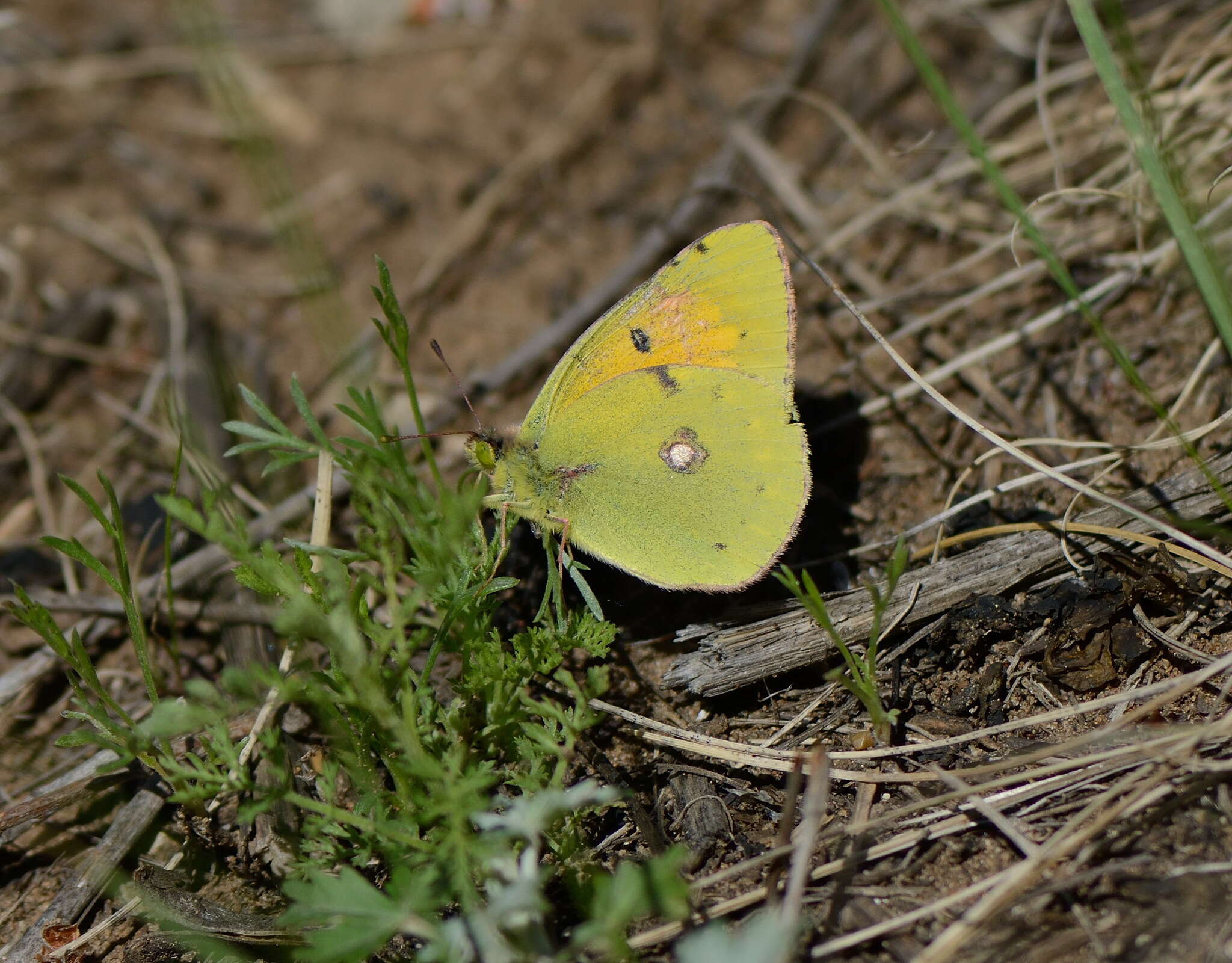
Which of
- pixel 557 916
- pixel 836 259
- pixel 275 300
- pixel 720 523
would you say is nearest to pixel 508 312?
pixel 275 300

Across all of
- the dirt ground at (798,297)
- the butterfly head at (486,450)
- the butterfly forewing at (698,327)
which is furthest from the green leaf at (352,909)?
the butterfly forewing at (698,327)

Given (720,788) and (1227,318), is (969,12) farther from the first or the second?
(720,788)

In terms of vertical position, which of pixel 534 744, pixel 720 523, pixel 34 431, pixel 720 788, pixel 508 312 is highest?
pixel 34 431

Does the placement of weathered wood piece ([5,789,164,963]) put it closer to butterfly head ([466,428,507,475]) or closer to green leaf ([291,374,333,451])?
green leaf ([291,374,333,451])

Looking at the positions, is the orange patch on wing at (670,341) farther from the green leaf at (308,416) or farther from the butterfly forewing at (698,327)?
the green leaf at (308,416)

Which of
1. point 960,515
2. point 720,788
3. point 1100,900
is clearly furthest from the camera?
point 960,515

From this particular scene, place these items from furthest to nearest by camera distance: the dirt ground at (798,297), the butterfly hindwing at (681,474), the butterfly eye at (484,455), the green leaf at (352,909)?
the butterfly eye at (484,455) < the butterfly hindwing at (681,474) < the dirt ground at (798,297) < the green leaf at (352,909)
